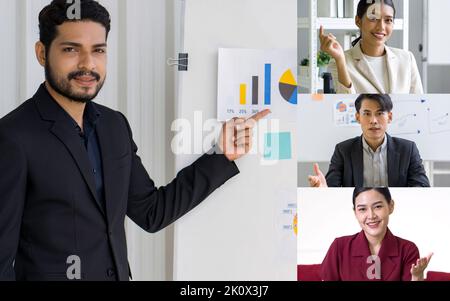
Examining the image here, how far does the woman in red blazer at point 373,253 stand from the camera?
205 centimetres

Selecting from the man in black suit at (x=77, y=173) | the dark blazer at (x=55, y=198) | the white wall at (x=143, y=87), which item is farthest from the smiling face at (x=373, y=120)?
the dark blazer at (x=55, y=198)

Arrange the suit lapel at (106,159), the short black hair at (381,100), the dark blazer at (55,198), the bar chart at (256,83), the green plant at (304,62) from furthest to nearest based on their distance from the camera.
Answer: the green plant at (304,62), the short black hair at (381,100), the bar chart at (256,83), the suit lapel at (106,159), the dark blazer at (55,198)

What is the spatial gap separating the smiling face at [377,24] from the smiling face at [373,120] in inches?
8.0

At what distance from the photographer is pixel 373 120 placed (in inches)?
79.1

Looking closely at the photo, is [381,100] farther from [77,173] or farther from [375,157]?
[77,173]

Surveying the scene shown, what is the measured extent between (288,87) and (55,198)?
0.76 metres

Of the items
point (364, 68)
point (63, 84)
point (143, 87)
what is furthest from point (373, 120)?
point (63, 84)

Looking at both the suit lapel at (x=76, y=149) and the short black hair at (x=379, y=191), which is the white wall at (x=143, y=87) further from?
the short black hair at (x=379, y=191)

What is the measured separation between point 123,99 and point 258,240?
0.59 meters

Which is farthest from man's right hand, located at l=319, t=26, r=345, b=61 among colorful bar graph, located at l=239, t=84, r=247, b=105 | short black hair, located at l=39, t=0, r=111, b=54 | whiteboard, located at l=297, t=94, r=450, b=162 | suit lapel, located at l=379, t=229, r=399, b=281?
short black hair, located at l=39, t=0, r=111, b=54

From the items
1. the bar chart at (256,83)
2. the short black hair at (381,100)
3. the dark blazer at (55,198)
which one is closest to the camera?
the dark blazer at (55,198)

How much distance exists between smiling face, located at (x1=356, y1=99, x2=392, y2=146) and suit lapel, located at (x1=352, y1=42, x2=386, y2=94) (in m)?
0.06
